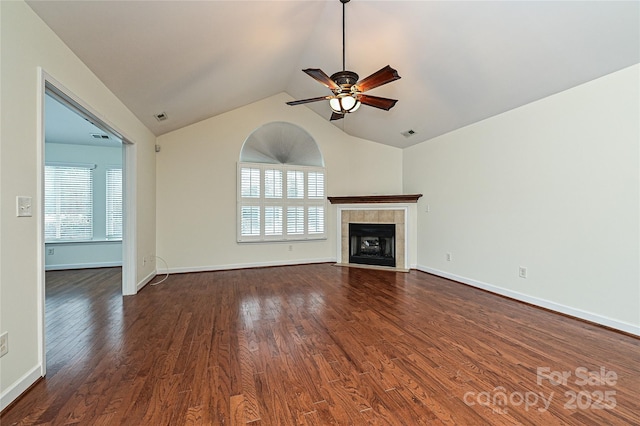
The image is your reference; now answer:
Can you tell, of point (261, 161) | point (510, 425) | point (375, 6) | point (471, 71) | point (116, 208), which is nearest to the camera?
point (510, 425)

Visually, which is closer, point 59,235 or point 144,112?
point 144,112

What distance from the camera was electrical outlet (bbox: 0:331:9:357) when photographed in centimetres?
162

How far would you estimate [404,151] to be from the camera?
6.20m

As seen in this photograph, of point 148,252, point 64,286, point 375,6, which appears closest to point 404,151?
point 375,6

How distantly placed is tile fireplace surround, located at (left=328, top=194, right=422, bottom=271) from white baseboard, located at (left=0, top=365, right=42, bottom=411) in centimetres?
477

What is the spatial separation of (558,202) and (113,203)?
799 cm

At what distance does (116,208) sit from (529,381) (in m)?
7.53

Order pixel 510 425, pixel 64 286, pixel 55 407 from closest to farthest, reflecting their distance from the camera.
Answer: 1. pixel 510 425
2. pixel 55 407
3. pixel 64 286

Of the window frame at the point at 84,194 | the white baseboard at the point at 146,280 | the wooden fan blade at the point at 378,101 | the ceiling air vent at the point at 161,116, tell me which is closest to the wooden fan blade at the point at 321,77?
the wooden fan blade at the point at 378,101

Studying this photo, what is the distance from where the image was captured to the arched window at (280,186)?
5672mm

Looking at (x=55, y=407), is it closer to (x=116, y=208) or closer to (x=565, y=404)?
(x=565, y=404)

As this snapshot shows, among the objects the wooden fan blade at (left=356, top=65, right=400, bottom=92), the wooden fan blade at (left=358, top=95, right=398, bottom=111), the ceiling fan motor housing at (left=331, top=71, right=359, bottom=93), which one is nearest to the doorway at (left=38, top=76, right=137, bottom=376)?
the ceiling fan motor housing at (left=331, top=71, right=359, bottom=93)

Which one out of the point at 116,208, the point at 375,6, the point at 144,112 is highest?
the point at 375,6

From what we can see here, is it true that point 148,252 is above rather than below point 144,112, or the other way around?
below
